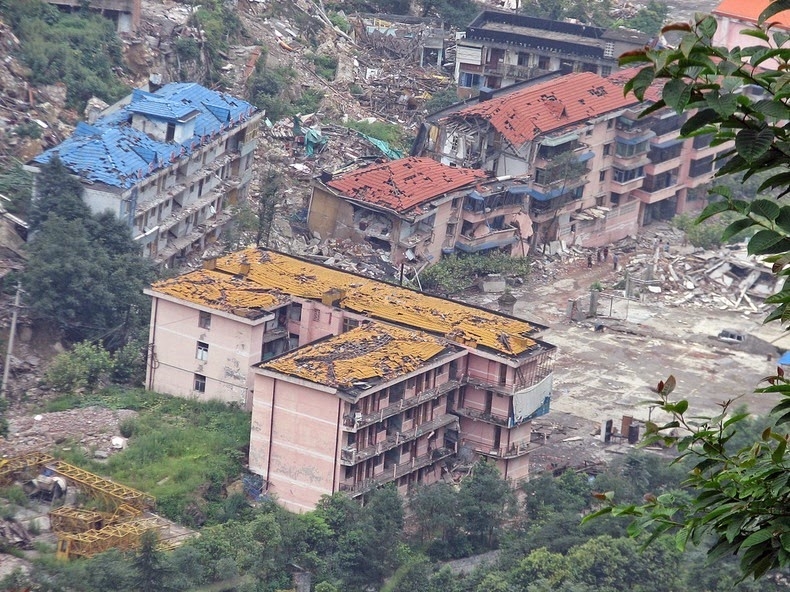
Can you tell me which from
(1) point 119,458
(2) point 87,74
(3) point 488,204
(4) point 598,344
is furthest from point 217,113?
(1) point 119,458

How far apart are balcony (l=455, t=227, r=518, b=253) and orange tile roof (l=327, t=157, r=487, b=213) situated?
1524 mm

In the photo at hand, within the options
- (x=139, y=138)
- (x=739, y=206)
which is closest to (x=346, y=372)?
(x=139, y=138)

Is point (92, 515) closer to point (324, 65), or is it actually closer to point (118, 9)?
point (118, 9)

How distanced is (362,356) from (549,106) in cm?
1839

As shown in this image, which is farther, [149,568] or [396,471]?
[396,471]

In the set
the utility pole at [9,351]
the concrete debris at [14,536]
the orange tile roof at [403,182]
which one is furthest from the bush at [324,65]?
the concrete debris at [14,536]

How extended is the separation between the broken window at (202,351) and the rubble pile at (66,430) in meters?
1.85

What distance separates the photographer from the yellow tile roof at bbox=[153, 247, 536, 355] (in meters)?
33.5

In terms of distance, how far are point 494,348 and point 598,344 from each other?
9.35m

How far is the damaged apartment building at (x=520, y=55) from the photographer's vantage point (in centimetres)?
5412

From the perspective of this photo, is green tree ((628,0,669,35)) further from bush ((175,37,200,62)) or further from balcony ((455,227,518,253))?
bush ((175,37,200,62))

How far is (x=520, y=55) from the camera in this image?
2140 inches

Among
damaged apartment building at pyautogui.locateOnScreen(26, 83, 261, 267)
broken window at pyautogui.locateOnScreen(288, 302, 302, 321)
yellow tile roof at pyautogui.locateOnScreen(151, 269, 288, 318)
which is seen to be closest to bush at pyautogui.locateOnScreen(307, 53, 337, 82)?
damaged apartment building at pyautogui.locateOnScreen(26, 83, 261, 267)

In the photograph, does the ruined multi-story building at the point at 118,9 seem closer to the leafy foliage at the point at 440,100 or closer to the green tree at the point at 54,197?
the leafy foliage at the point at 440,100
